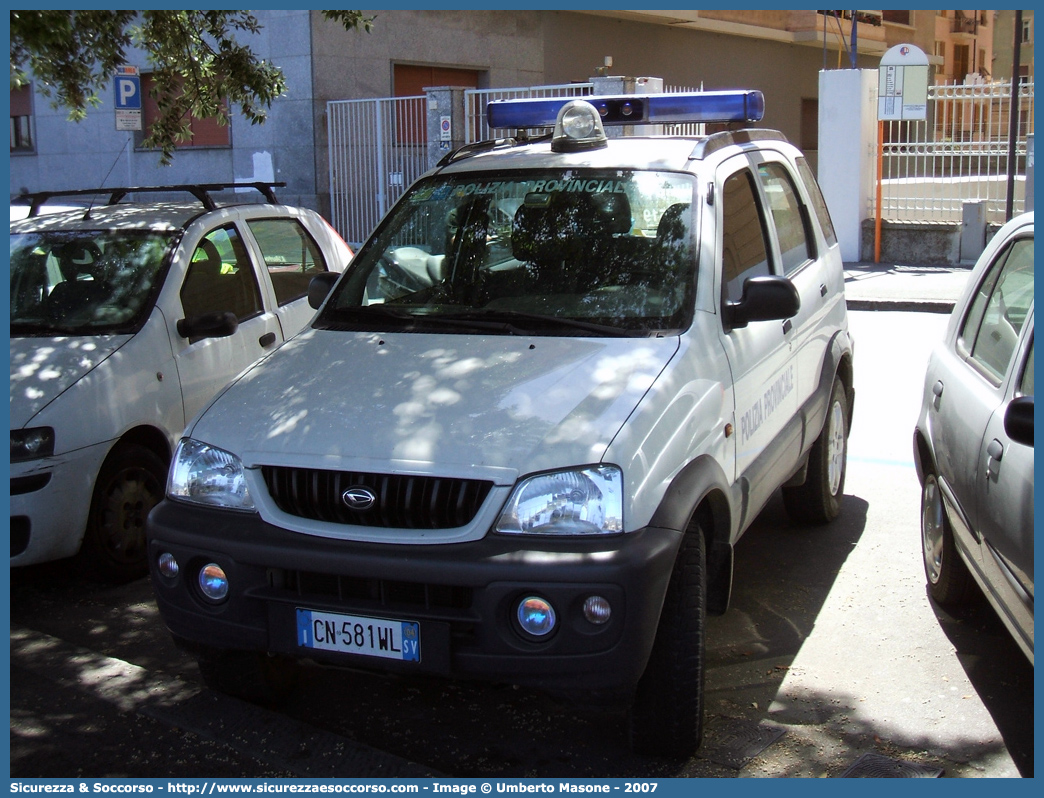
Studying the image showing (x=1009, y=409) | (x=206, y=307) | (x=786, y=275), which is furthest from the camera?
(x=206, y=307)

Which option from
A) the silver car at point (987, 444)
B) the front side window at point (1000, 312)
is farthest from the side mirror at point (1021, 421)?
the front side window at point (1000, 312)

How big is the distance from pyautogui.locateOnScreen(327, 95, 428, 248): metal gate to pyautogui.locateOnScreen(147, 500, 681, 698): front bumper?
14595 millimetres

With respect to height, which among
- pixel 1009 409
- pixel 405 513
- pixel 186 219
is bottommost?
pixel 405 513

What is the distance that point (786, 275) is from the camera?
5094mm

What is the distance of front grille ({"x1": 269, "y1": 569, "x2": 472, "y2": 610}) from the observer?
3.30m

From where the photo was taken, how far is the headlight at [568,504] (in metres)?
3.26

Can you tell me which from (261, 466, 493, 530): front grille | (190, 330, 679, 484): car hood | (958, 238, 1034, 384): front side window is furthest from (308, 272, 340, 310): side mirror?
(958, 238, 1034, 384): front side window

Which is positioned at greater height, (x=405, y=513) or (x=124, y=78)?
(x=124, y=78)

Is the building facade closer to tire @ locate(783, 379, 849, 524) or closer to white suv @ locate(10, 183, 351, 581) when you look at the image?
white suv @ locate(10, 183, 351, 581)

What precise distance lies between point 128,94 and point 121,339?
8.15 metres
